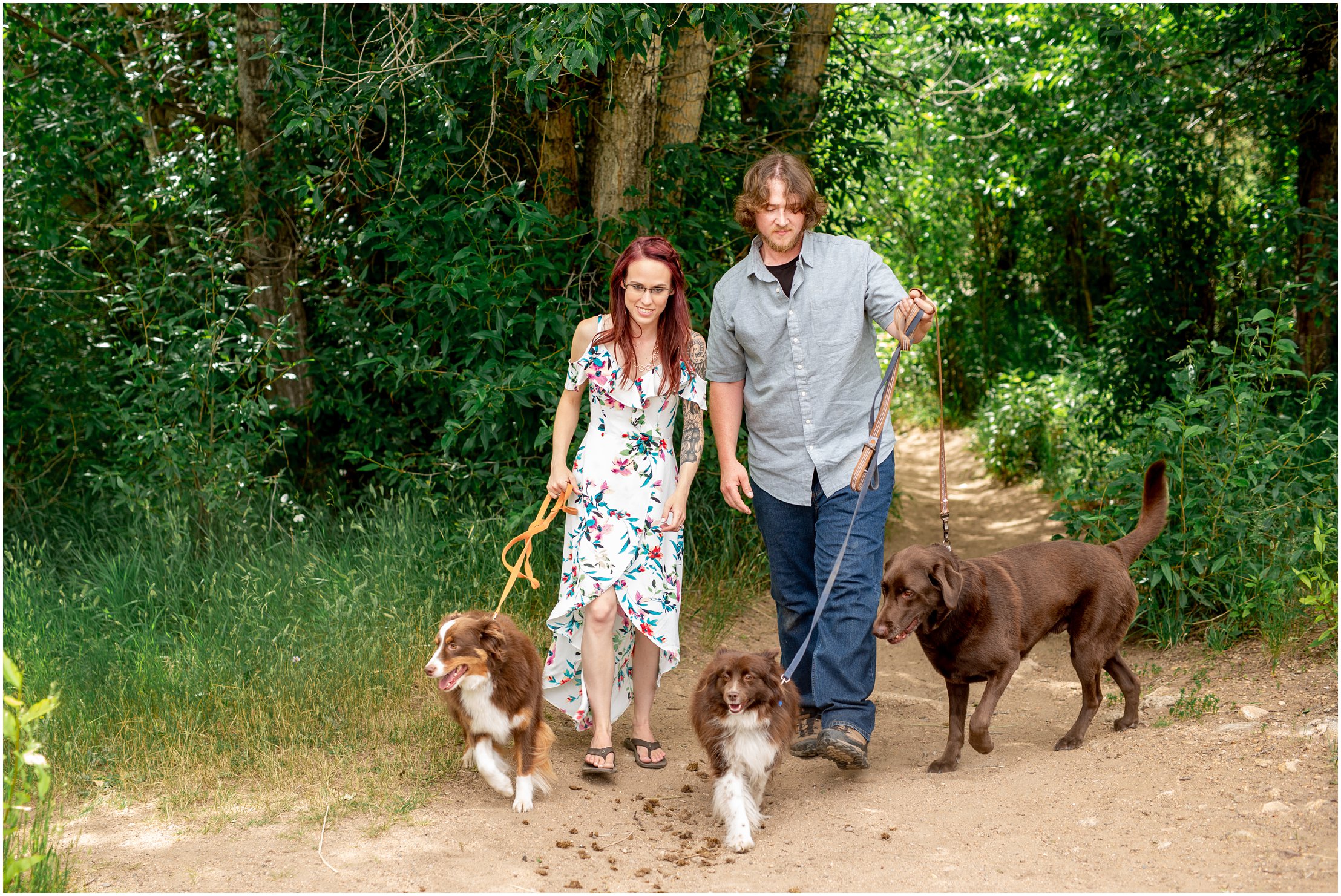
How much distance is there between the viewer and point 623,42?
16.9 feet

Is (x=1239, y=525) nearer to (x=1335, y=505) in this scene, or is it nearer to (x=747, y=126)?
(x=1335, y=505)

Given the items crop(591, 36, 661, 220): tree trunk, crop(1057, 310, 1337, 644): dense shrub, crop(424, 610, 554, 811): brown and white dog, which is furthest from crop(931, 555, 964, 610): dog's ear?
crop(591, 36, 661, 220): tree trunk

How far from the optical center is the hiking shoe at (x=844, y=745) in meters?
4.19

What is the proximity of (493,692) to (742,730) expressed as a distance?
37.1 inches

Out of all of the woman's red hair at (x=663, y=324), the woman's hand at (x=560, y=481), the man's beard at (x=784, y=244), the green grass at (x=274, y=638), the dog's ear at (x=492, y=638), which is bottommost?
the green grass at (x=274, y=638)

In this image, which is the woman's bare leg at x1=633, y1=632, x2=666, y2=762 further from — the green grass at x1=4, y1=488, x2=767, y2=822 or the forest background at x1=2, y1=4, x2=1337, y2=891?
the forest background at x1=2, y1=4, x2=1337, y2=891

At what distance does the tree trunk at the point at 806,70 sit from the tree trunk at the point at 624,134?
4.67 feet

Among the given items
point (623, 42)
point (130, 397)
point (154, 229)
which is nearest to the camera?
point (623, 42)

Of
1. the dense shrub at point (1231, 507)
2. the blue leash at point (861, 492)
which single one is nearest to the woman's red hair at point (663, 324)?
the blue leash at point (861, 492)

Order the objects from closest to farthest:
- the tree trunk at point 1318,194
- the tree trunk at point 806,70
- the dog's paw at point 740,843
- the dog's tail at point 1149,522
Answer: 1. the dog's paw at point 740,843
2. the dog's tail at point 1149,522
3. the tree trunk at point 1318,194
4. the tree trunk at point 806,70

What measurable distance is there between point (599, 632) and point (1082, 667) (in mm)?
2012

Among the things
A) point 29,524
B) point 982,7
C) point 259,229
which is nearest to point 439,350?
point 259,229

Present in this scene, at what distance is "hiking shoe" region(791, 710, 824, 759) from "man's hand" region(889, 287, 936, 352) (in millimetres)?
1541

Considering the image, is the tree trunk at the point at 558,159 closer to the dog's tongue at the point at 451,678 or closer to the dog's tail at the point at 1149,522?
the dog's tongue at the point at 451,678
